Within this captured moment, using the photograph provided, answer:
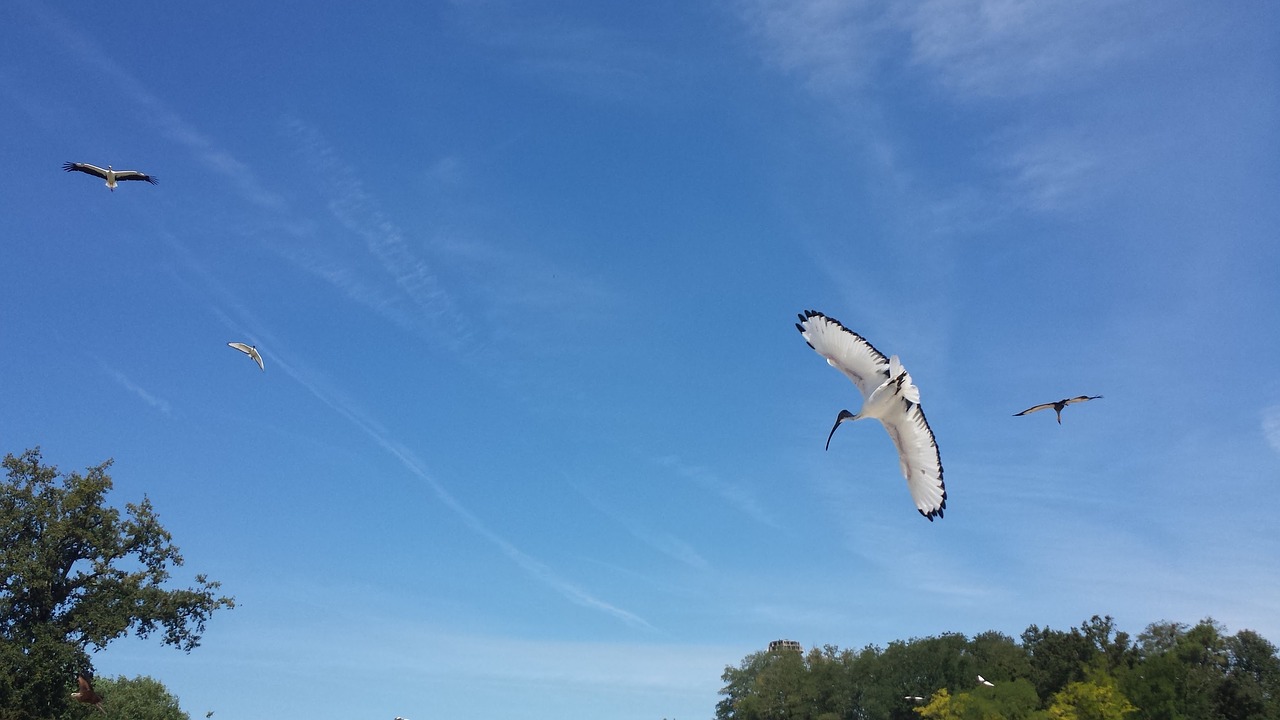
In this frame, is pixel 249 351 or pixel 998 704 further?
pixel 998 704

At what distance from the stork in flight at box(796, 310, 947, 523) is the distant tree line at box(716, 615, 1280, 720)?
31121 millimetres

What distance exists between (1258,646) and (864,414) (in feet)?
198

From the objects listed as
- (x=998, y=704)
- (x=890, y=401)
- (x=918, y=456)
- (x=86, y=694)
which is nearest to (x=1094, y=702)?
(x=998, y=704)

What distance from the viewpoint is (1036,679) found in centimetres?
5825

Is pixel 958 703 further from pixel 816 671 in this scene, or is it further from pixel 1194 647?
pixel 816 671

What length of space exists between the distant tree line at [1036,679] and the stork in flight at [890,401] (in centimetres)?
3112

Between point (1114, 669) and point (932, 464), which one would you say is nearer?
point (932, 464)

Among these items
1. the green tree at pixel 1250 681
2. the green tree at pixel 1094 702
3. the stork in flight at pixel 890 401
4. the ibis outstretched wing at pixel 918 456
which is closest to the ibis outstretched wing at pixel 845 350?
the stork in flight at pixel 890 401

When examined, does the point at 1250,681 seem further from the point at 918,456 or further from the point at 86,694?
the point at 86,694

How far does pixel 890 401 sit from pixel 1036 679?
153ft

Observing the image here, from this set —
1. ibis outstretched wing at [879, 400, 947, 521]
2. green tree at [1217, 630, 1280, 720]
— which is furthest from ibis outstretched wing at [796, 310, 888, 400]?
green tree at [1217, 630, 1280, 720]

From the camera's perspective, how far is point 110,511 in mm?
36531

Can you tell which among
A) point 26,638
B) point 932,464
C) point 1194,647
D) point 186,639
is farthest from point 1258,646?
point 26,638

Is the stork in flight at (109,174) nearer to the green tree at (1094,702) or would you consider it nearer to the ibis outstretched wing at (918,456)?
the ibis outstretched wing at (918,456)
